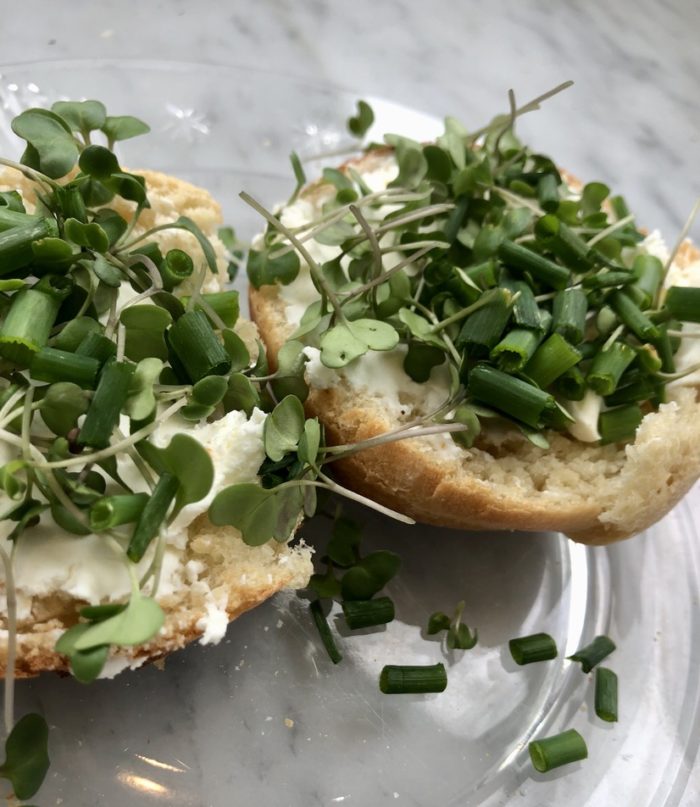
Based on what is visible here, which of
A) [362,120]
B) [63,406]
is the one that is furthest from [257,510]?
[362,120]

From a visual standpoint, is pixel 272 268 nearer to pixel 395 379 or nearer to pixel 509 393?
pixel 395 379

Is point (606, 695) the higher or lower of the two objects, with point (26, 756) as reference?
higher

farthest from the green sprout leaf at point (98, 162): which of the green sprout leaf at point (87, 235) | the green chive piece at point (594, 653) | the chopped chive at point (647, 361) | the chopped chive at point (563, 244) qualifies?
the green chive piece at point (594, 653)

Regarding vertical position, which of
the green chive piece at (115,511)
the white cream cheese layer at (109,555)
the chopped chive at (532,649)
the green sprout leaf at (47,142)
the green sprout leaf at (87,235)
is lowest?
the chopped chive at (532,649)

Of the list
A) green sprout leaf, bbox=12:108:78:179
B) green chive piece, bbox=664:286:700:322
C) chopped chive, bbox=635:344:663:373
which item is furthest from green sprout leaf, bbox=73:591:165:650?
green chive piece, bbox=664:286:700:322

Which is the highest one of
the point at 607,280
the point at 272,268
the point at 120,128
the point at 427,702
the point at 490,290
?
the point at 607,280

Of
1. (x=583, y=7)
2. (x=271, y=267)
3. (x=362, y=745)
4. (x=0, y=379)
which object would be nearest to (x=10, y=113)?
(x=271, y=267)

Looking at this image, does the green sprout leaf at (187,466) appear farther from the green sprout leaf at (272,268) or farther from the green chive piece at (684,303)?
the green chive piece at (684,303)

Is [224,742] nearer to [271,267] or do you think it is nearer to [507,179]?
[271,267]
